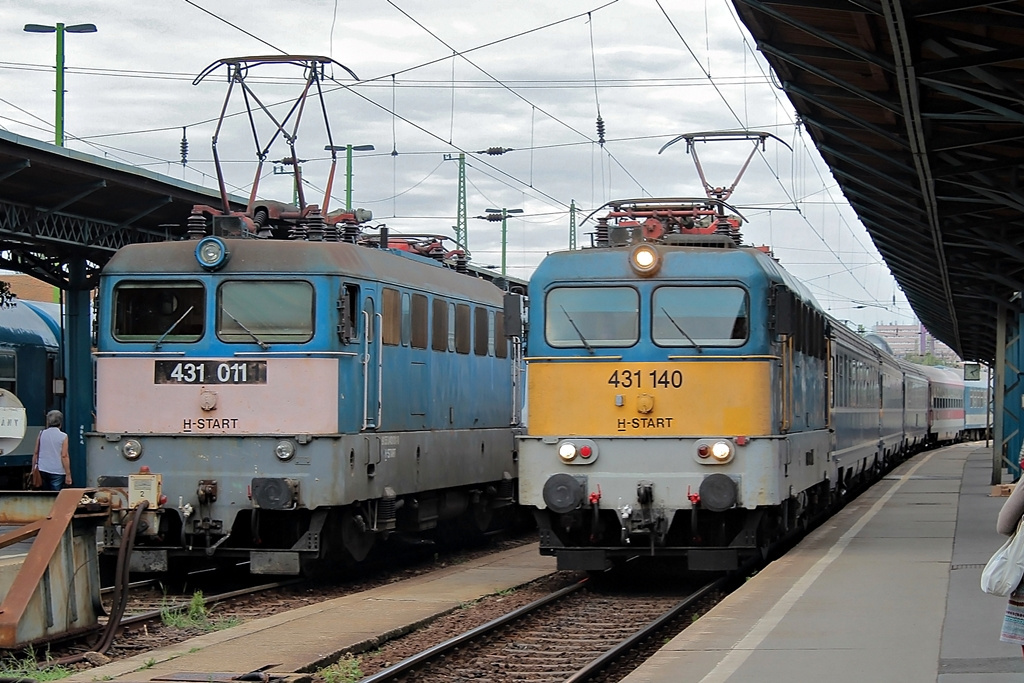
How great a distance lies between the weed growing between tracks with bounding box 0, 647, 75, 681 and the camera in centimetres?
912

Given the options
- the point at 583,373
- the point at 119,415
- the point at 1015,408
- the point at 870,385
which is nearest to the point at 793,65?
the point at 583,373

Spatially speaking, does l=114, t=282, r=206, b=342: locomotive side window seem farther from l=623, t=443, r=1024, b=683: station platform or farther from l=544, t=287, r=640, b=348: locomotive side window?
l=623, t=443, r=1024, b=683: station platform

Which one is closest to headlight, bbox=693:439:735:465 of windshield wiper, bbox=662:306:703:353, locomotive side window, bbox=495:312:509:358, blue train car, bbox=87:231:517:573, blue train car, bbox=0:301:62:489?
windshield wiper, bbox=662:306:703:353

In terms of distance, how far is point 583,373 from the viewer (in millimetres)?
13594

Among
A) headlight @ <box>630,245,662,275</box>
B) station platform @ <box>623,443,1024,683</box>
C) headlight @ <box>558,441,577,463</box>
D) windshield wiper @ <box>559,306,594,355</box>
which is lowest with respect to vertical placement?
station platform @ <box>623,443,1024,683</box>

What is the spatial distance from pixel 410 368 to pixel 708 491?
3.94 metres

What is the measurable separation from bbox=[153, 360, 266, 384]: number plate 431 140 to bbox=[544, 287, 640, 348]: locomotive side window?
9.15 feet

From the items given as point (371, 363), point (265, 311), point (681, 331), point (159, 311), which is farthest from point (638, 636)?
point (159, 311)

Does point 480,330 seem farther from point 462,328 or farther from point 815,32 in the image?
point 815,32

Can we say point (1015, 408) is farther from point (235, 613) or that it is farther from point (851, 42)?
point (235, 613)

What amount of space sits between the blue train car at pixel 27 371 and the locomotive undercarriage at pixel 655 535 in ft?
39.9

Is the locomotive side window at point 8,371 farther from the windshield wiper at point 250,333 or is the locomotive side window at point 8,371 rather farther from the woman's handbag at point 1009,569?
the woman's handbag at point 1009,569

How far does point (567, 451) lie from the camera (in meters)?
13.4

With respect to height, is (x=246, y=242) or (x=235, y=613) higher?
(x=246, y=242)
